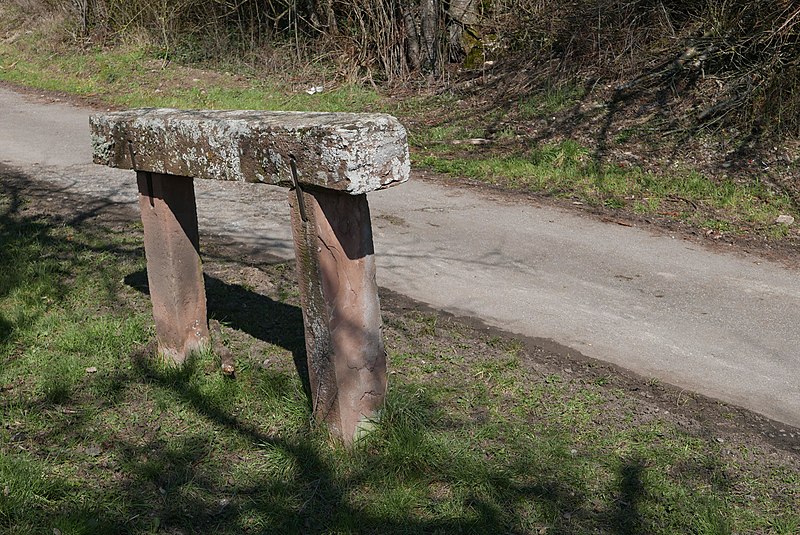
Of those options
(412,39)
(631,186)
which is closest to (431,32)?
(412,39)

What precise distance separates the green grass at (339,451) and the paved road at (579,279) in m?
0.55

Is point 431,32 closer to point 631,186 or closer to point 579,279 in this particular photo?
point 631,186

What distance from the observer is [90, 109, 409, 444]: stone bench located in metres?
3.26

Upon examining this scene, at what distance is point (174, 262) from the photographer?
4410 millimetres

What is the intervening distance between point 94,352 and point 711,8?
869cm

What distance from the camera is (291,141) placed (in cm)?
337

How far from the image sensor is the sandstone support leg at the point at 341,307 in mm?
3465

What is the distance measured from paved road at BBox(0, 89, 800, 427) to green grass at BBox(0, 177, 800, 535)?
1.79ft

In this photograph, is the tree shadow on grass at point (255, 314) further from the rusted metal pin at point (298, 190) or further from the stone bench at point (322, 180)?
the rusted metal pin at point (298, 190)

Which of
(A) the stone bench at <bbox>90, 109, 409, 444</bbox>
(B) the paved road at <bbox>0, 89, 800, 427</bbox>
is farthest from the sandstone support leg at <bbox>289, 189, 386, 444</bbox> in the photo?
(B) the paved road at <bbox>0, 89, 800, 427</bbox>

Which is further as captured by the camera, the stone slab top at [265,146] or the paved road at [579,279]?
the paved road at [579,279]

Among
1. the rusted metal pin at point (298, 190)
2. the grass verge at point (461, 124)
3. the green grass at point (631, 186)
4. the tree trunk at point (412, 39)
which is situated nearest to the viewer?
the rusted metal pin at point (298, 190)

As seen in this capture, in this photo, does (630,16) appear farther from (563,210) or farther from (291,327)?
(291,327)

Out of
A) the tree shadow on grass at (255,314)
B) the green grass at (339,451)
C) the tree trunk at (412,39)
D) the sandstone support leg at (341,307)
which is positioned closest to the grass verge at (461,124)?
the tree trunk at (412,39)
